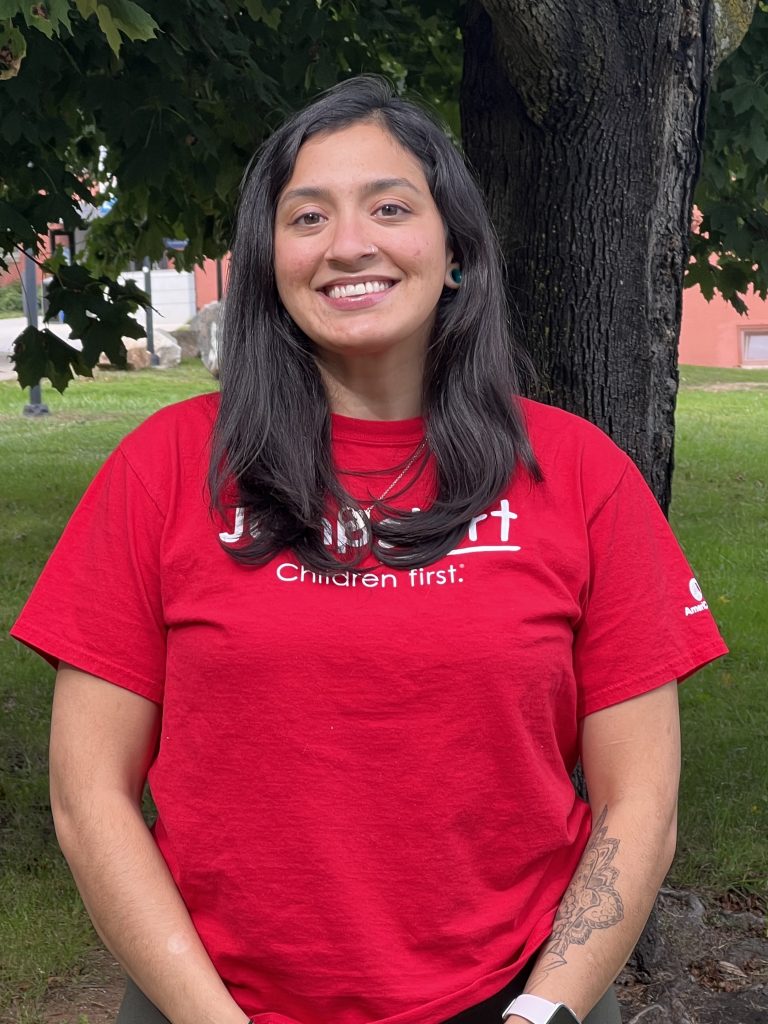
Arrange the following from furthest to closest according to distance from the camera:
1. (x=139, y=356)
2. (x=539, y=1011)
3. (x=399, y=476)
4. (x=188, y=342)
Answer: (x=188, y=342), (x=139, y=356), (x=399, y=476), (x=539, y=1011)

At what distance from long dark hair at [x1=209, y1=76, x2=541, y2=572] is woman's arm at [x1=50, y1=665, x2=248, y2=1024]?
0.28 metres

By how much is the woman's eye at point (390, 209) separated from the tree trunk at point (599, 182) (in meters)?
1.21

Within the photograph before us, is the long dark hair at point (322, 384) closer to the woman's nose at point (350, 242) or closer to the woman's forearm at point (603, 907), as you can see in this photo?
the woman's nose at point (350, 242)

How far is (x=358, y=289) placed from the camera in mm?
1857

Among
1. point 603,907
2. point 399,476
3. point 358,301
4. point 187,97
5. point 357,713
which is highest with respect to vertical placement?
point 187,97

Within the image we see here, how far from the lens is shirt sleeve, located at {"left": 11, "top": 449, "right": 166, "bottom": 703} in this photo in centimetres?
172

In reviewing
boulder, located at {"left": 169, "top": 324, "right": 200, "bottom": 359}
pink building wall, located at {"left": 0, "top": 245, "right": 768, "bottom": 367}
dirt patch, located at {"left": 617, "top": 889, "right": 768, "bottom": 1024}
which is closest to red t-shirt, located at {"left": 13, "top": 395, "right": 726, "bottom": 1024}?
dirt patch, located at {"left": 617, "top": 889, "right": 768, "bottom": 1024}

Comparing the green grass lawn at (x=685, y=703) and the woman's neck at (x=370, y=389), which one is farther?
the green grass lawn at (x=685, y=703)

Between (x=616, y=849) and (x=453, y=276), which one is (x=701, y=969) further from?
(x=453, y=276)

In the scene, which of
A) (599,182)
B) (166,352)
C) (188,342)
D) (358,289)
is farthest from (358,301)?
(188,342)

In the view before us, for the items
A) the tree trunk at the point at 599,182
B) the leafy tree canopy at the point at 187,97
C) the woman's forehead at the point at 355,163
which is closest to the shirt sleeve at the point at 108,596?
the woman's forehead at the point at 355,163

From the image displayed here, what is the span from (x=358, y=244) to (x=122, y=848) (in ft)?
2.75

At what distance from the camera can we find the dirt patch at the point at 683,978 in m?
3.28

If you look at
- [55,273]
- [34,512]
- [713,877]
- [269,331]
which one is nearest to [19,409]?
[34,512]
